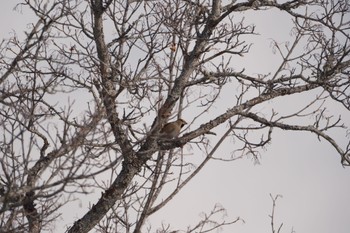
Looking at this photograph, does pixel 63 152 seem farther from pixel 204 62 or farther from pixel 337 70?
pixel 337 70

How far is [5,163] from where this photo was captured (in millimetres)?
3932

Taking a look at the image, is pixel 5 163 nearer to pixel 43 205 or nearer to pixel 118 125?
pixel 43 205

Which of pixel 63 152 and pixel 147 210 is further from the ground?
pixel 147 210

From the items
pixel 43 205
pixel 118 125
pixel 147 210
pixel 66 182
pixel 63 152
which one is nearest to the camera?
pixel 66 182

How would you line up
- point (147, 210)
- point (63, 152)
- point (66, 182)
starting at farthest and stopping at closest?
point (147, 210) < point (63, 152) < point (66, 182)

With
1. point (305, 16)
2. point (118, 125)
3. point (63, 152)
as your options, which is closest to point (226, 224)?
point (118, 125)

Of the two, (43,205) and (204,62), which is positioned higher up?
(204,62)

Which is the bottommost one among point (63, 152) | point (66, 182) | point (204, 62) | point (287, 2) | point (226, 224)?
point (66, 182)

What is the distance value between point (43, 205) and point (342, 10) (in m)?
Result: 4.40

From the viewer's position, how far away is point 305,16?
6895 millimetres

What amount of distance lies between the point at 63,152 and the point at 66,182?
0.33 metres

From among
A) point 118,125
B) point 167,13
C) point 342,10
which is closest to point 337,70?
point 342,10

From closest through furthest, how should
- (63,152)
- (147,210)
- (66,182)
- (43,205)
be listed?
1. (66,182)
2. (63,152)
3. (43,205)
4. (147,210)

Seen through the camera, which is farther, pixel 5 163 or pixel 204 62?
pixel 204 62
